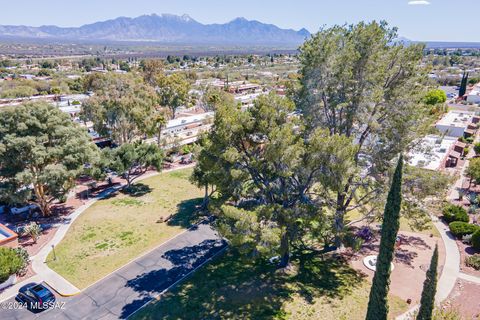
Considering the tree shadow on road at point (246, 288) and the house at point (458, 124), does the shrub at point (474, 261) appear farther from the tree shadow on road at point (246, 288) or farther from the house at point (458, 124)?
the house at point (458, 124)

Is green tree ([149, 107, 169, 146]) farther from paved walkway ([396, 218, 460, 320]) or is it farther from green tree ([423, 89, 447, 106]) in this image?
green tree ([423, 89, 447, 106])

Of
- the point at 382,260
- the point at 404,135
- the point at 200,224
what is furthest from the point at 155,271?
the point at 404,135

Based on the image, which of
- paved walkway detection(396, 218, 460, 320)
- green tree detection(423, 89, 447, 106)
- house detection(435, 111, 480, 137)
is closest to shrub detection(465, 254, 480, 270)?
paved walkway detection(396, 218, 460, 320)

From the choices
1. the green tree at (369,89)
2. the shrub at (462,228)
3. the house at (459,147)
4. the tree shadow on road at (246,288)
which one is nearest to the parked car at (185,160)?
the tree shadow on road at (246,288)

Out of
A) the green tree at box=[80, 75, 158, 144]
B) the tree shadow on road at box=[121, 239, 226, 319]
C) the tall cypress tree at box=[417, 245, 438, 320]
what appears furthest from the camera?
the green tree at box=[80, 75, 158, 144]

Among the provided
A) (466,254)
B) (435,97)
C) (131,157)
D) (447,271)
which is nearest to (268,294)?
(447,271)

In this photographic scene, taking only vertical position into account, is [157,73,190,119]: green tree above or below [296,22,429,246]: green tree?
below
